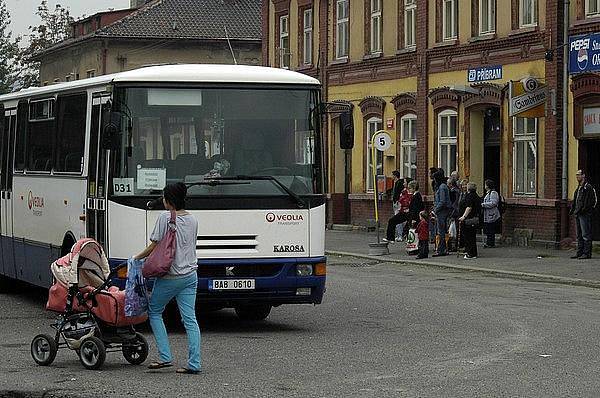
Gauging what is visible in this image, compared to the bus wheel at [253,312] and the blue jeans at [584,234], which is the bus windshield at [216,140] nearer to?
the bus wheel at [253,312]

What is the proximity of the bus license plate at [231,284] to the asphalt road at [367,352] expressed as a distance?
Result: 0.54 meters

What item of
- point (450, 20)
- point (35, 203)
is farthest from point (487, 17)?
point (35, 203)

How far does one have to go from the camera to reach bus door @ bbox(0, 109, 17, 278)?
20.3 metres

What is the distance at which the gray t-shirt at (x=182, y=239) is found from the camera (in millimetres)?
12719

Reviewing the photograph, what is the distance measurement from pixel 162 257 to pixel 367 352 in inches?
104

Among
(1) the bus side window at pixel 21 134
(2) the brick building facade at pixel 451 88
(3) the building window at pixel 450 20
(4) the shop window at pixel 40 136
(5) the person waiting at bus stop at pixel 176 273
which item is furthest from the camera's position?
(3) the building window at pixel 450 20

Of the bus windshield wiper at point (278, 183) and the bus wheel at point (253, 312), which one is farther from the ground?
the bus windshield wiper at point (278, 183)

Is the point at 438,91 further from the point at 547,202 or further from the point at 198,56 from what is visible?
the point at 198,56

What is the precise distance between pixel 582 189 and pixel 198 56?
40390 millimetres

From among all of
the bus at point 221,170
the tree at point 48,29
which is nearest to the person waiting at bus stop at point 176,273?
the bus at point 221,170

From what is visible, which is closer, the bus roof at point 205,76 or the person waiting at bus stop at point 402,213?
the bus roof at point 205,76

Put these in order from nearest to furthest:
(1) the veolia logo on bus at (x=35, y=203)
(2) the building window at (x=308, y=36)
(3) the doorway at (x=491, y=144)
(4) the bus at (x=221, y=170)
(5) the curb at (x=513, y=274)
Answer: (4) the bus at (x=221, y=170) → (1) the veolia logo on bus at (x=35, y=203) → (5) the curb at (x=513, y=274) → (3) the doorway at (x=491, y=144) → (2) the building window at (x=308, y=36)

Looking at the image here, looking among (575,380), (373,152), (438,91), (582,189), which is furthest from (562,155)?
(575,380)

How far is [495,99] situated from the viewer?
34.9 m
